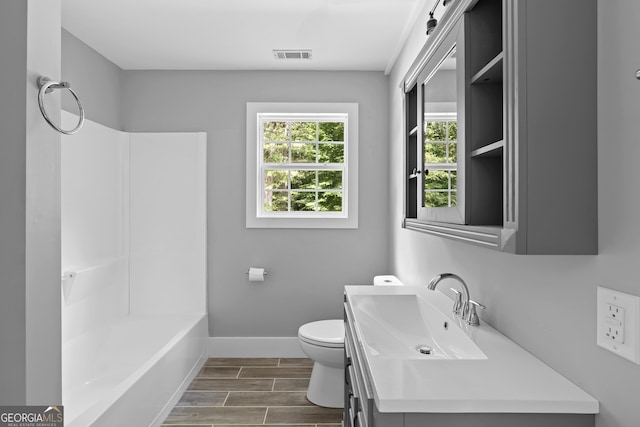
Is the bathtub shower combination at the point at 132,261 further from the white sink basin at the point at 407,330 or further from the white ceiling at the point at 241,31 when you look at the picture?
the white sink basin at the point at 407,330

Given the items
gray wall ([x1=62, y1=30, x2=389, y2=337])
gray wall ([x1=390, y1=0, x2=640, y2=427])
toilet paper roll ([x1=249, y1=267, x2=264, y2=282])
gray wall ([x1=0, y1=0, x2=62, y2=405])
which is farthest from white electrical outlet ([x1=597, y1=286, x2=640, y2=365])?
toilet paper roll ([x1=249, y1=267, x2=264, y2=282])

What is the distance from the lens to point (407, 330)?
6.11ft

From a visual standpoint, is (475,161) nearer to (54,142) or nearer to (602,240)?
(602,240)

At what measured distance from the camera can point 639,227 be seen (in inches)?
33.3

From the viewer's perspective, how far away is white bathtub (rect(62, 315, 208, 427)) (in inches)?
79.4

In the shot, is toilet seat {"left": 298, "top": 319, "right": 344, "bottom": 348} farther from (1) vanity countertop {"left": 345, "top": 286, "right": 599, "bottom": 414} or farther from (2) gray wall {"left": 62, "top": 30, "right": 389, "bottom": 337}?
(1) vanity countertop {"left": 345, "top": 286, "right": 599, "bottom": 414}

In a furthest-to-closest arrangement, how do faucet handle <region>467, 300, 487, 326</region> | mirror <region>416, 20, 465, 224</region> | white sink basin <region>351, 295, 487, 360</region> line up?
faucet handle <region>467, 300, 487, 326</region> → white sink basin <region>351, 295, 487, 360</region> → mirror <region>416, 20, 465, 224</region>

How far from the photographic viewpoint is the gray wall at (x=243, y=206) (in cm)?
356

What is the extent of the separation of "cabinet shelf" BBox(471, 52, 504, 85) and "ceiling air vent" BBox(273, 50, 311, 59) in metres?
2.14

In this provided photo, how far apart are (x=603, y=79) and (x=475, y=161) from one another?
0.40m

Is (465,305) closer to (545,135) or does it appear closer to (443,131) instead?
(443,131)

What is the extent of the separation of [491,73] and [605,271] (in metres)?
0.59
